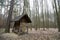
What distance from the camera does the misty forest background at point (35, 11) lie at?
5422 mm

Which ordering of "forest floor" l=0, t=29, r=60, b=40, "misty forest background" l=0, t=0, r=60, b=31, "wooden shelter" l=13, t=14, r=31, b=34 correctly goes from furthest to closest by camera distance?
1. "misty forest background" l=0, t=0, r=60, b=31
2. "wooden shelter" l=13, t=14, r=31, b=34
3. "forest floor" l=0, t=29, r=60, b=40

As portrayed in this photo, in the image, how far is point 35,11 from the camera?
6688mm

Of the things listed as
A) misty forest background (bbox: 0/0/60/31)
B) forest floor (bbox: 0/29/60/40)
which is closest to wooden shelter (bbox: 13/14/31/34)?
forest floor (bbox: 0/29/60/40)

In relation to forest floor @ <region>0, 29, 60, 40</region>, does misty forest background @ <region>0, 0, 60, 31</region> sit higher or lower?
higher

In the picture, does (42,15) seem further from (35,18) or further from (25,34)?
(25,34)

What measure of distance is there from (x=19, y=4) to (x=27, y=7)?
0.50 meters

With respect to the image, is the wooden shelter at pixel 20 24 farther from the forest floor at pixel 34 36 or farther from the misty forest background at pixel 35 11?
the misty forest background at pixel 35 11

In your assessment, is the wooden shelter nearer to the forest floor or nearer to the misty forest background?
the forest floor

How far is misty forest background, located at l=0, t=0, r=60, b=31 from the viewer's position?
542 cm

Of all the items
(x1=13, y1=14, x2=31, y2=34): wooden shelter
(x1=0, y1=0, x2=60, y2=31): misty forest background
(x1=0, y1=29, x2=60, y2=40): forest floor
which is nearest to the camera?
(x1=0, y1=29, x2=60, y2=40): forest floor

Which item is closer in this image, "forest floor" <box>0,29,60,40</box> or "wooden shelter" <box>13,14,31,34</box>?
"forest floor" <box>0,29,60,40</box>

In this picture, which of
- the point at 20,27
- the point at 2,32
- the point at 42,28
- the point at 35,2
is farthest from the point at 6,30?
the point at 35,2

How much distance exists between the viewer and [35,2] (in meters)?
6.91

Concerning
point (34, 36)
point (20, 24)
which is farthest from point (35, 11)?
point (34, 36)
